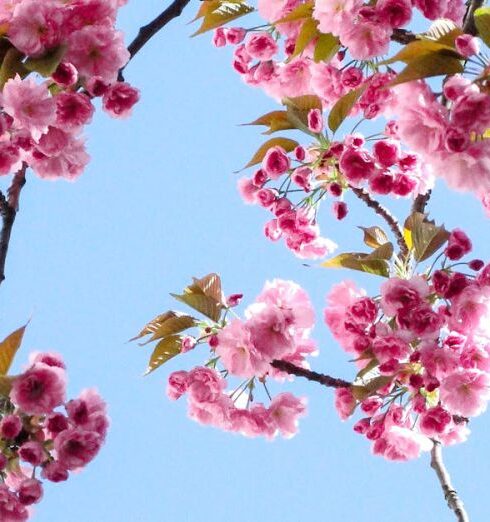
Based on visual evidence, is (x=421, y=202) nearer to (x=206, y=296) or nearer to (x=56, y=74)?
(x=206, y=296)

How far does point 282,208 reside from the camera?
→ 3.65 m

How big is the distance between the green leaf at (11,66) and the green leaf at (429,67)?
94cm

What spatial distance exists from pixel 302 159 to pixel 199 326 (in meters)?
0.65

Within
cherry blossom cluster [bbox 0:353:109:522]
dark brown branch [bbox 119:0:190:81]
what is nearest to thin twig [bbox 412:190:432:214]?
dark brown branch [bbox 119:0:190:81]

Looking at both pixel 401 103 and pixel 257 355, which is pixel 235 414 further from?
pixel 401 103

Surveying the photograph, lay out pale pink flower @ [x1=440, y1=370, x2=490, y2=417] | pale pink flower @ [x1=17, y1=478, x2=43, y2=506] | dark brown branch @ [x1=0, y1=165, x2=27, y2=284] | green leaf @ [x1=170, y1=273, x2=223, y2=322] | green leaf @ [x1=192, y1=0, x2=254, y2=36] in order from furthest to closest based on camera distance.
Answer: green leaf @ [x1=192, y1=0, x2=254, y2=36] < green leaf @ [x1=170, y1=273, x2=223, y2=322] < pale pink flower @ [x1=440, y1=370, x2=490, y2=417] < pale pink flower @ [x1=17, y1=478, x2=43, y2=506] < dark brown branch @ [x1=0, y1=165, x2=27, y2=284]

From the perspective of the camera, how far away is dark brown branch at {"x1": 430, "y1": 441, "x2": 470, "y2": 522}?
3098mm

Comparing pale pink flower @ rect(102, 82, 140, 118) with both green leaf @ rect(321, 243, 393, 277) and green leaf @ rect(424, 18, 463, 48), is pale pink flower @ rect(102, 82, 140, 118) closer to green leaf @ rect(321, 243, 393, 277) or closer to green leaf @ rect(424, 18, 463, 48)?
green leaf @ rect(321, 243, 393, 277)

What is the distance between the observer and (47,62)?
8.32 feet

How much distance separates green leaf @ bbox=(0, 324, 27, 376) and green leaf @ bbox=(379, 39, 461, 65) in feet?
3.68

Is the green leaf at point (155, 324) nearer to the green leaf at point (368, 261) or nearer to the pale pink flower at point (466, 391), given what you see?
the green leaf at point (368, 261)

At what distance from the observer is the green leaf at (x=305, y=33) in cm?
317

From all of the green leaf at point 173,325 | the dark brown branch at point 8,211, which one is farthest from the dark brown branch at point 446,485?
the dark brown branch at point 8,211

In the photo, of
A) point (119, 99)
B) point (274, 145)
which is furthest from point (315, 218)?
point (119, 99)
